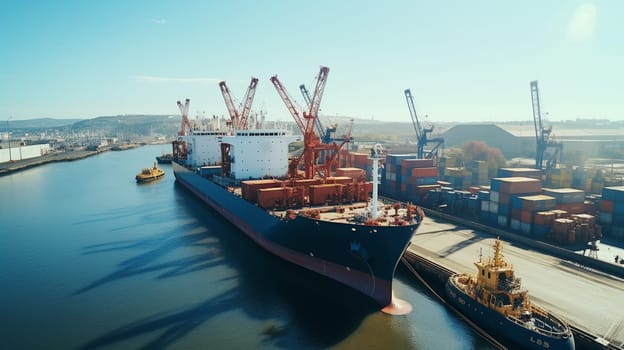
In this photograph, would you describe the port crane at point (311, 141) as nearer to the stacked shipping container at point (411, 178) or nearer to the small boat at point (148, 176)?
the stacked shipping container at point (411, 178)

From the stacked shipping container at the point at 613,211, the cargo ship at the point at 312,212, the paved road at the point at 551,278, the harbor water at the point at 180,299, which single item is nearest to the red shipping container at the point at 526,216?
the paved road at the point at 551,278

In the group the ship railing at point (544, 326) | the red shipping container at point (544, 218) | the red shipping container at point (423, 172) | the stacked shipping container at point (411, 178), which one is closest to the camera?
the ship railing at point (544, 326)

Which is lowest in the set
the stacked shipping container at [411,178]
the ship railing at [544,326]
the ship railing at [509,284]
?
the ship railing at [544,326]

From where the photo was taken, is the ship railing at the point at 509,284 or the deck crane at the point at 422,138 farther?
the deck crane at the point at 422,138

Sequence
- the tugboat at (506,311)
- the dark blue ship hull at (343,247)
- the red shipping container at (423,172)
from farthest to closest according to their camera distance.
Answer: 1. the red shipping container at (423,172)
2. the dark blue ship hull at (343,247)
3. the tugboat at (506,311)

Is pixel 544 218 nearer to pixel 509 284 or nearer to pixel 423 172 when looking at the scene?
pixel 509 284

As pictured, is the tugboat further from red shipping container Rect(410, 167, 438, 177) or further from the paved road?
red shipping container Rect(410, 167, 438, 177)
